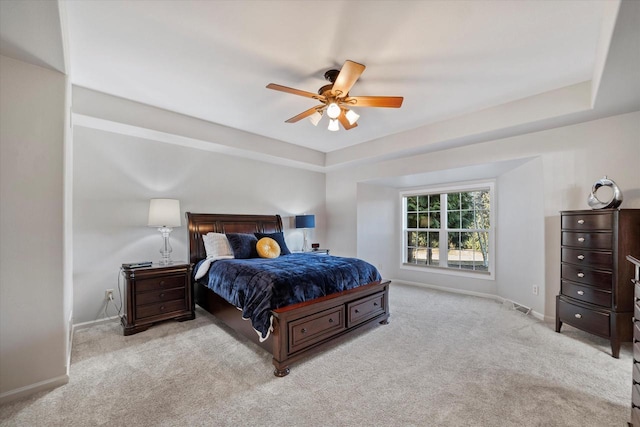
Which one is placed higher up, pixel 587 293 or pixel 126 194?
pixel 126 194

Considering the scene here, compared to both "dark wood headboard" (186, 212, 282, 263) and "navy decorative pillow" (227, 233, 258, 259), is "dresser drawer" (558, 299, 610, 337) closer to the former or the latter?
"navy decorative pillow" (227, 233, 258, 259)

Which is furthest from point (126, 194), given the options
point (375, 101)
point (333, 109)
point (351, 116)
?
point (375, 101)

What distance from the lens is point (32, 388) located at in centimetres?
194

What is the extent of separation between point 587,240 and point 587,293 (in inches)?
21.0

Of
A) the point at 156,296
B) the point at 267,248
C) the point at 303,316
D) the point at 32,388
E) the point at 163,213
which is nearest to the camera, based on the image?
the point at 32,388

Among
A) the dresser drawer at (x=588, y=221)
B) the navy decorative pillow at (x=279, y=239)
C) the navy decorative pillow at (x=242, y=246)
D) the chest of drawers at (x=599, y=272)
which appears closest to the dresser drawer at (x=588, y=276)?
the chest of drawers at (x=599, y=272)

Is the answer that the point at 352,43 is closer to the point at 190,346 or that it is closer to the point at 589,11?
the point at 589,11

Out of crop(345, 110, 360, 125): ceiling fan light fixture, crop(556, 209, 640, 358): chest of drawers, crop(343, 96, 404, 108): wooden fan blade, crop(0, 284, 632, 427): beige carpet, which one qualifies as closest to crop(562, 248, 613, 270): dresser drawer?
crop(556, 209, 640, 358): chest of drawers

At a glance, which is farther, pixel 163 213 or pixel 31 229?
pixel 163 213

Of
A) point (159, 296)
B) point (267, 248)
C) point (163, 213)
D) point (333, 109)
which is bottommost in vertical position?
point (159, 296)

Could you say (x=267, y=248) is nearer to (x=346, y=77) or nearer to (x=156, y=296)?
(x=156, y=296)

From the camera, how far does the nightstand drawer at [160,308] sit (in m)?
3.08

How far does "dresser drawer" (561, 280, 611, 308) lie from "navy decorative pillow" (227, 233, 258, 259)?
3.73 m

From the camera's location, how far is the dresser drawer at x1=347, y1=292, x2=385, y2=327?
2859 millimetres
